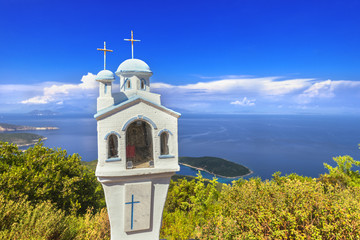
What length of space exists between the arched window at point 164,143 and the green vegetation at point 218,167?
207 feet

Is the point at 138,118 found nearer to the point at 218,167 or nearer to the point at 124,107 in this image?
the point at 124,107

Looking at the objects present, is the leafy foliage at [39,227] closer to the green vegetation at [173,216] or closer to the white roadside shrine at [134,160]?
the green vegetation at [173,216]

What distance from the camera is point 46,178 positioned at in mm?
13648

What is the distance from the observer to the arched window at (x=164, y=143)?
9453 mm

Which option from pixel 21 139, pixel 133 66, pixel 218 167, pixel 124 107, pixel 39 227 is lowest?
pixel 218 167

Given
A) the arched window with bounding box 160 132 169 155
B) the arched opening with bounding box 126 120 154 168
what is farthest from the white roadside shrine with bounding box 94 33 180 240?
the arched opening with bounding box 126 120 154 168

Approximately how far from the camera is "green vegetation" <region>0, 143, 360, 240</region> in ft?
27.8

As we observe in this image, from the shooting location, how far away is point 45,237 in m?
8.70

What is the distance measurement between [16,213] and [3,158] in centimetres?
664

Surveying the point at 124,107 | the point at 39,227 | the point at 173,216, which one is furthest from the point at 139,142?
the point at 173,216

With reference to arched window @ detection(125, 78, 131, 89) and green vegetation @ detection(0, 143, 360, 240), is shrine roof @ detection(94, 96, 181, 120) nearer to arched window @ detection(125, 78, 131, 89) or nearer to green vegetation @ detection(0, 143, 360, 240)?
arched window @ detection(125, 78, 131, 89)

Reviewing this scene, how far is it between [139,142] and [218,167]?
66.7 metres

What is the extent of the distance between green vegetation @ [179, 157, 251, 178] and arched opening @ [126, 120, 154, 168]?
62.1m

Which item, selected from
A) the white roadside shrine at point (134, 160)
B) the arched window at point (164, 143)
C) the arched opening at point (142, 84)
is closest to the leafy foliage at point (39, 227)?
the white roadside shrine at point (134, 160)
